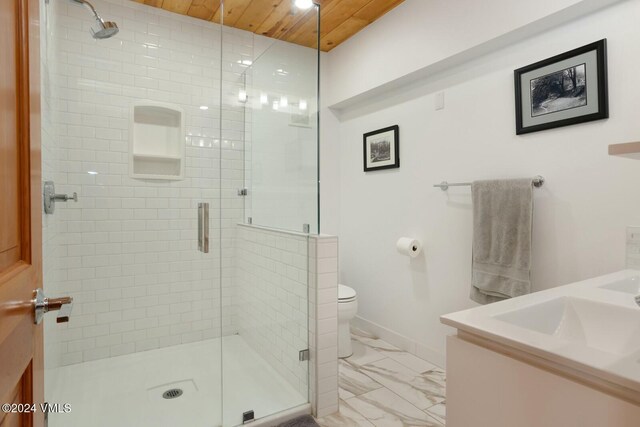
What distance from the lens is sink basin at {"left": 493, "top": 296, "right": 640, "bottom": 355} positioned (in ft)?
3.23

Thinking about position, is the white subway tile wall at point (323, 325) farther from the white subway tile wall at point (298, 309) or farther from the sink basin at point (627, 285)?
the sink basin at point (627, 285)

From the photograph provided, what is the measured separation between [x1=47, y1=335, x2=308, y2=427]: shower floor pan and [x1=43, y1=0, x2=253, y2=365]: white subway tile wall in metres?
0.18

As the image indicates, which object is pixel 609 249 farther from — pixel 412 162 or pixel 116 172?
pixel 116 172

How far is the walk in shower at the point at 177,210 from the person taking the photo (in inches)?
77.0

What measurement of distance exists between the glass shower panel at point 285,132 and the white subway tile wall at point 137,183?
0.80ft

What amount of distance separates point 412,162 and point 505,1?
1.09m

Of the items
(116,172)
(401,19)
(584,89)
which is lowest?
(116,172)

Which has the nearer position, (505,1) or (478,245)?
(505,1)

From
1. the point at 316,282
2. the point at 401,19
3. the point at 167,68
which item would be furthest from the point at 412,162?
the point at 167,68

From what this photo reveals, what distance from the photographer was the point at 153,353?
2.55 metres

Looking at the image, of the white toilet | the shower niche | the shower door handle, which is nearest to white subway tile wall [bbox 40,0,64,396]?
the shower niche

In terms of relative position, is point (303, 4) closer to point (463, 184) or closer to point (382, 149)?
point (382, 149)

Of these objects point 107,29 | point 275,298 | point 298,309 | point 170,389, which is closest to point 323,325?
point 298,309

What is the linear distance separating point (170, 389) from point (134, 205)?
50.4 inches
